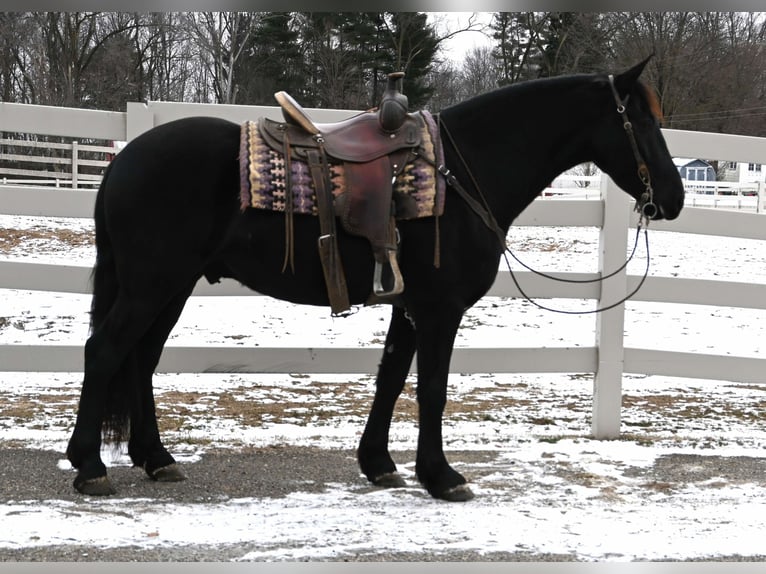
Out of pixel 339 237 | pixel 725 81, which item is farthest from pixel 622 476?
pixel 725 81

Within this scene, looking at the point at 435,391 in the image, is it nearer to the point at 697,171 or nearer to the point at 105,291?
the point at 105,291

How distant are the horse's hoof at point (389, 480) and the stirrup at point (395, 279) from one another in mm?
950

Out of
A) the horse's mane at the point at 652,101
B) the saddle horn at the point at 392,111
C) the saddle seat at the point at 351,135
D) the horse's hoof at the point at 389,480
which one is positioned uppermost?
the horse's mane at the point at 652,101

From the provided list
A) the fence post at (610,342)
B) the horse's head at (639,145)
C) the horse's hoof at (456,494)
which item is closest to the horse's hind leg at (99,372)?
the horse's hoof at (456,494)

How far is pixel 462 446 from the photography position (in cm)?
488

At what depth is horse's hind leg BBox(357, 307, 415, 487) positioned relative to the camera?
4145 mm

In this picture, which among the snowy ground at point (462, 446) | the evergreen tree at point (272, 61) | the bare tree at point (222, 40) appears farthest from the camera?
the bare tree at point (222, 40)

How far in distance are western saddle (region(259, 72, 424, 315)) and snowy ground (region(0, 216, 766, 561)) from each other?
1.05 metres

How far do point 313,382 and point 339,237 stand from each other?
2.97 m

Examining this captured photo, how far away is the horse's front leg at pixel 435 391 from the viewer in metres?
3.80

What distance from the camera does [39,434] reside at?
483 cm

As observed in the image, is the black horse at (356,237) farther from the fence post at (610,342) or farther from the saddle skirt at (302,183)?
the fence post at (610,342)

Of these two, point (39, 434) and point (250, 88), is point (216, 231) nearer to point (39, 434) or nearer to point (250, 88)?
point (39, 434)

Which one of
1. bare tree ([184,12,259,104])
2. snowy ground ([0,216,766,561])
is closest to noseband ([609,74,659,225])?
snowy ground ([0,216,766,561])
